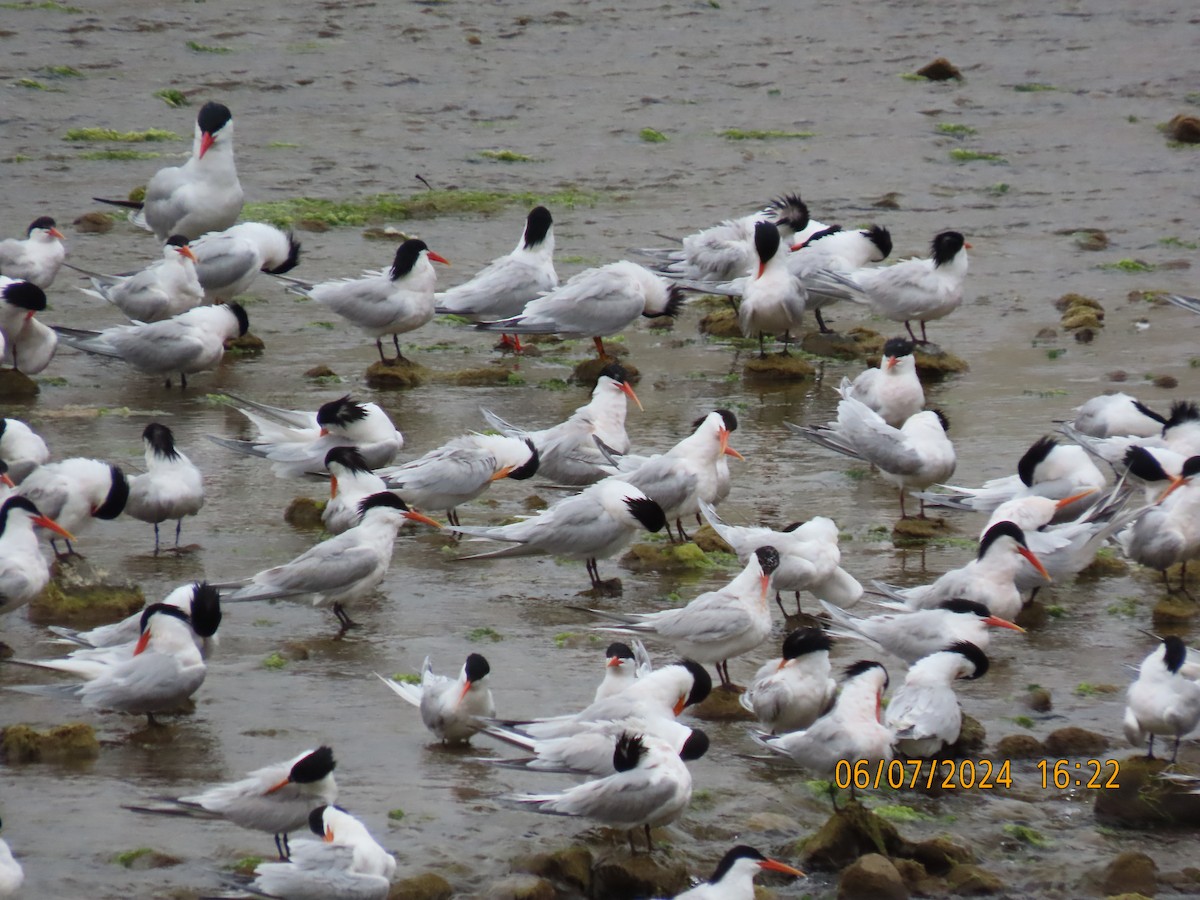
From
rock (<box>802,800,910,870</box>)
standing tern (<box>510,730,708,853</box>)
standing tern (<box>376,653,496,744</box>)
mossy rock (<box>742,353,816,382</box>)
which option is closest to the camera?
standing tern (<box>510,730,708,853</box>)

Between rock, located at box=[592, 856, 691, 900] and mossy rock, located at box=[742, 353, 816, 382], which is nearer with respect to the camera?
rock, located at box=[592, 856, 691, 900]

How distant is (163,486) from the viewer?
7.76 meters

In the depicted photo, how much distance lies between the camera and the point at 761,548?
6797mm

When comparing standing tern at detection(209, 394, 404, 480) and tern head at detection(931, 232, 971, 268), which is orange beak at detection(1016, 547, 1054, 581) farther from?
tern head at detection(931, 232, 971, 268)

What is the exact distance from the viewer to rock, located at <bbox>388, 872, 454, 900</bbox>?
16.4 ft

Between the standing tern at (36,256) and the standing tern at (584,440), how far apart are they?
3.63 m

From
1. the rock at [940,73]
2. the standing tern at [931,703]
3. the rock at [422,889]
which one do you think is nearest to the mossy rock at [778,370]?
the standing tern at [931,703]

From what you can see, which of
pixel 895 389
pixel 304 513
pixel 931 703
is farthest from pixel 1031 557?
pixel 304 513

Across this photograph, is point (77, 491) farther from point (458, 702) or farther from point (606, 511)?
point (458, 702)

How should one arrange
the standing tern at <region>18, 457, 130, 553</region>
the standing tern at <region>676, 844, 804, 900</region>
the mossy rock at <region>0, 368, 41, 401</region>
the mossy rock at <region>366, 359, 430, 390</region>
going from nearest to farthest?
1. the standing tern at <region>676, 844, 804, 900</region>
2. the standing tern at <region>18, 457, 130, 553</region>
3. the mossy rock at <region>0, 368, 41, 401</region>
4. the mossy rock at <region>366, 359, 430, 390</region>

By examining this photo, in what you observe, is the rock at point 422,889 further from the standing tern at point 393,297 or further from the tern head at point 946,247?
the tern head at point 946,247

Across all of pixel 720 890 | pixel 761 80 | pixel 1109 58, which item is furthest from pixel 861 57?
pixel 720 890

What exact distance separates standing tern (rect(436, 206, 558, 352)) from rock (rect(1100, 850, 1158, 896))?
6.39 meters

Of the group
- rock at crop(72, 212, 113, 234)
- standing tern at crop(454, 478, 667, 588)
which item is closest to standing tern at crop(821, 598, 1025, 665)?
standing tern at crop(454, 478, 667, 588)
